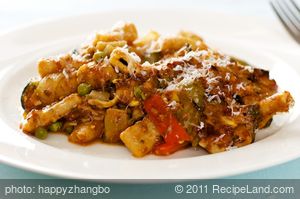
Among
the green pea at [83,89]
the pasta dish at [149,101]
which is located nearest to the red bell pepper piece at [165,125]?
the pasta dish at [149,101]

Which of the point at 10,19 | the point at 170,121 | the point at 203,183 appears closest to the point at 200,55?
the point at 170,121

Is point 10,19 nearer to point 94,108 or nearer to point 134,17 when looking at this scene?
point 134,17

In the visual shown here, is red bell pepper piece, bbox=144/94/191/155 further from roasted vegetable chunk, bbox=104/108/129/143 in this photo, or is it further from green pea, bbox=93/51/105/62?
green pea, bbox=93/51/105/62

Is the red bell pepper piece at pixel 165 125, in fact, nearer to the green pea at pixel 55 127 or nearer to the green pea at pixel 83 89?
the green pea at pixel 83 89

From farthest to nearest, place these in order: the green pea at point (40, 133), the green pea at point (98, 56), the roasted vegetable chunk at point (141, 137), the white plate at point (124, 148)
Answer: the green pea at point (98, 56), the green pea at point (40, 133), the roasted vegetable chunk at point (141, 137), the white plate at point (124, 148)

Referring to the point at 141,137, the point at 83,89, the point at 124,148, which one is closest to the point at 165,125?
the point at 141,137

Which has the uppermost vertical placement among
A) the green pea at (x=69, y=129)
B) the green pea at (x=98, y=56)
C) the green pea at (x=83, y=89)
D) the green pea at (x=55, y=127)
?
the green pea at (x=98, y=56)

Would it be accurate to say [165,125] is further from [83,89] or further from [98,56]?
[98,56]
